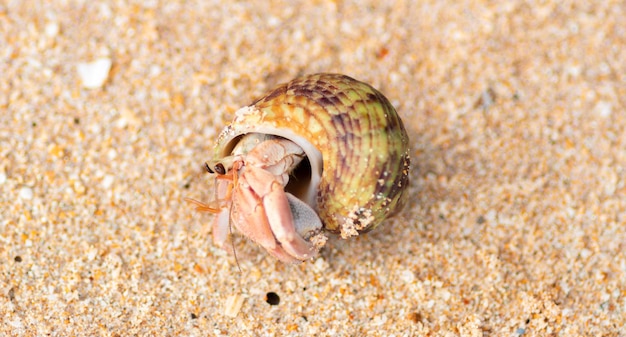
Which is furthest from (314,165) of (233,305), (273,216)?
(233,305)

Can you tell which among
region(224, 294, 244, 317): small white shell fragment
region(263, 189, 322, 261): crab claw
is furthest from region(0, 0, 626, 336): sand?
region(263, 189, 322, 261): crab claw

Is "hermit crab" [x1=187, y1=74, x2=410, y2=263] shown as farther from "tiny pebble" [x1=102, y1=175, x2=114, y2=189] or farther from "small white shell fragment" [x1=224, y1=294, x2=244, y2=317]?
"tiny pebble" [x1=102, y1=175, x2=114, y2=189]

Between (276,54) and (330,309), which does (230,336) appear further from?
(276,54)

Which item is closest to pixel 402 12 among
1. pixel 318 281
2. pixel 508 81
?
pixel 508 81

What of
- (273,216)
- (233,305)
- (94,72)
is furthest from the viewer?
(94,72)

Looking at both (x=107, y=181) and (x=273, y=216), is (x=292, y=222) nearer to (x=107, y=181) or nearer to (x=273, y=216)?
(x=273, y=216)

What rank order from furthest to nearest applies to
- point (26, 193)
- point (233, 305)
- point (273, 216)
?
point (26, 193)
point (233, 305)
point (273, 216)

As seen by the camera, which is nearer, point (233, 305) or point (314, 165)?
point (314, 165)
